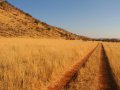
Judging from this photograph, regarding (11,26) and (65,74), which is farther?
(11,26)

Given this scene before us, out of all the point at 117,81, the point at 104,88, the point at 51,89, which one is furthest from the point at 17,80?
the point at 117,81

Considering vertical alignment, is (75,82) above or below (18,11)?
below

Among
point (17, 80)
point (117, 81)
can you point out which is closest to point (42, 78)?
point (17, 80)

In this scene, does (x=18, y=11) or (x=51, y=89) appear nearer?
(x=51, y=89)

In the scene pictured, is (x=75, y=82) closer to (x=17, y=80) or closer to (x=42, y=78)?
(x=42, y=78)

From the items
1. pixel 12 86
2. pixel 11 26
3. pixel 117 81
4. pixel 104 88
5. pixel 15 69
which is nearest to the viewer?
pixel 12 86

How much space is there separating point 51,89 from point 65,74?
3074mm

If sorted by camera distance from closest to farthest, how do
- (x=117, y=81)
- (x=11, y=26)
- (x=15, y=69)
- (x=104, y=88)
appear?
(x=104, y=88), (x=117, y=81), (x=15, y=69), (x=11, y=26)

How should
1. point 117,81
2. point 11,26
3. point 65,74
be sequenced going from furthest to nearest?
1. point 11,26
2. point 65,74
3. point 117,81

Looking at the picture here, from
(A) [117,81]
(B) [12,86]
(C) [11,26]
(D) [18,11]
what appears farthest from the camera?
(D) [18,11]

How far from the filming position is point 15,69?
10344 millimetres

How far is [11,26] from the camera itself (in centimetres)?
6341

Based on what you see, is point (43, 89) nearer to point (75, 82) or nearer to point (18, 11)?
point (75, 82)

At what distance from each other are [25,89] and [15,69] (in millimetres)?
2447
